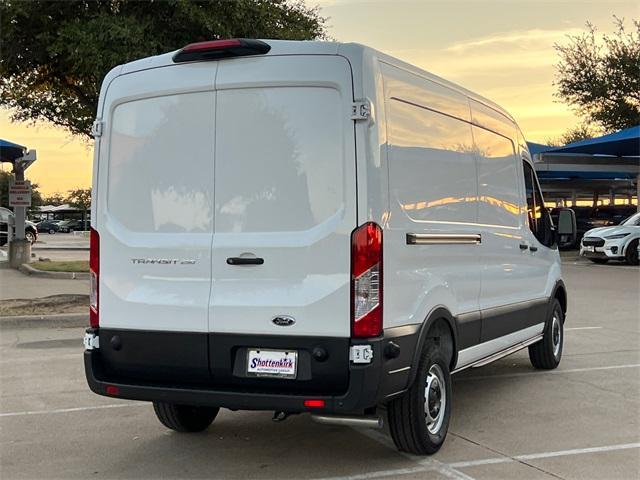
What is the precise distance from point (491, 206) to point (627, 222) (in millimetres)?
18152

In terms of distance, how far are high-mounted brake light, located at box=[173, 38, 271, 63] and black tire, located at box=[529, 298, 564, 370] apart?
14.3 feet

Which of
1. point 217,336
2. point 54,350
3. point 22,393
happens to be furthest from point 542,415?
point 54,350

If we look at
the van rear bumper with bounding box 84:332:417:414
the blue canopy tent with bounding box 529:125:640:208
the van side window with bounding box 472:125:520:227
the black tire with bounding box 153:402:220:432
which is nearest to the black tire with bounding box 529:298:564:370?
the van side window with bounding box 472:125:520:227

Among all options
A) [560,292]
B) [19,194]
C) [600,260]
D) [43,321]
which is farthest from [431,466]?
[600,260]

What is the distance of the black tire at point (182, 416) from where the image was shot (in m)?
5.38

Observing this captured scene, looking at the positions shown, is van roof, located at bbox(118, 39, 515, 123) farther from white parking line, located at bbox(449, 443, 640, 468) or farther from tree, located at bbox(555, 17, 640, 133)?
tree, located at bbox(555, 17, 640, 133)

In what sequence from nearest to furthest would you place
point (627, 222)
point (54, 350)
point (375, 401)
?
1. point (375, 401)
2. point (54, 350)
3. point (627, 222)

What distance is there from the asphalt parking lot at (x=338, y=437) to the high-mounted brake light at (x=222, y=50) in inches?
101

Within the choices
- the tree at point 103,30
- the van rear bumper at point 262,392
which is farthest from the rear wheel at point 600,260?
the van rear bumper at point 262,392

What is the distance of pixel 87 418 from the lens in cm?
589

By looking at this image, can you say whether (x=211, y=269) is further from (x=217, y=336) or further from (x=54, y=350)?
(x=54, y=350)

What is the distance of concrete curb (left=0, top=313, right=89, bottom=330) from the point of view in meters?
10.5

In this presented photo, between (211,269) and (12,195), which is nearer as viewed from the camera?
(211,269)

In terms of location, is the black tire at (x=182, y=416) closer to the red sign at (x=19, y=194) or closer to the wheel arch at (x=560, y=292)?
the wheel arch at (x=560, y=292)
